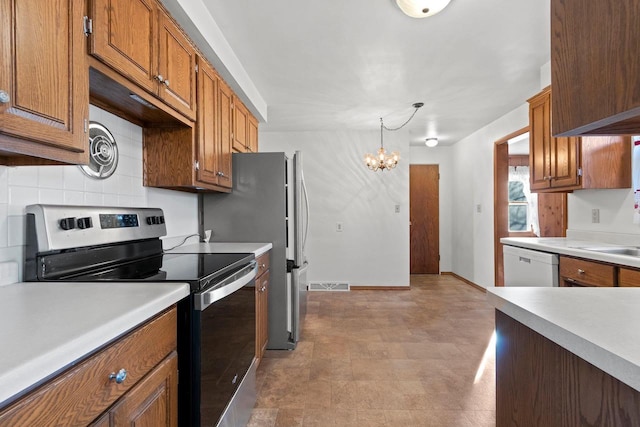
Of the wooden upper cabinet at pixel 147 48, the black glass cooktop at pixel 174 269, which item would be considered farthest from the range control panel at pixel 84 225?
the wooden upper cabinet at pixel 147 48

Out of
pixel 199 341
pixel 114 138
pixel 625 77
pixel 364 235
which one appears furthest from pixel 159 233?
pixel 364 235

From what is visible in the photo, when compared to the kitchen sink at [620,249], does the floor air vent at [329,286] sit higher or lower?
lower

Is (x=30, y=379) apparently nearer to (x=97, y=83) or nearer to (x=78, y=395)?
(x=78, y=395)

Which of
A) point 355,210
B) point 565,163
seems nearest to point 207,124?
point 565,163

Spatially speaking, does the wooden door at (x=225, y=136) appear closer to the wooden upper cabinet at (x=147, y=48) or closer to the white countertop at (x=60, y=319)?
the wooden upper cabinet at (x=147, y=48)

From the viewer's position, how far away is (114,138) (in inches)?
68.5

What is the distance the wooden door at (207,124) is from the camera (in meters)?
2.05

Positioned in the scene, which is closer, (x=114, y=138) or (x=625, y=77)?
(x=625, y=77)

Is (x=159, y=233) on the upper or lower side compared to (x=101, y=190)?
lower

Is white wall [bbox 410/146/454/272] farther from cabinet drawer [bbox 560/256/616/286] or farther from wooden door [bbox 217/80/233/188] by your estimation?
wooden door [bbox 217/80/233/188]

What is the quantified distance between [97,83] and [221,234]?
5.07ft

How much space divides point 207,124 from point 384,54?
1.50 metres

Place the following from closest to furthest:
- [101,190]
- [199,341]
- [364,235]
Answer: [199,341], [101,190], [364,235]

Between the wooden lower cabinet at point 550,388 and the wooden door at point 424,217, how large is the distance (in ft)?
16.9
